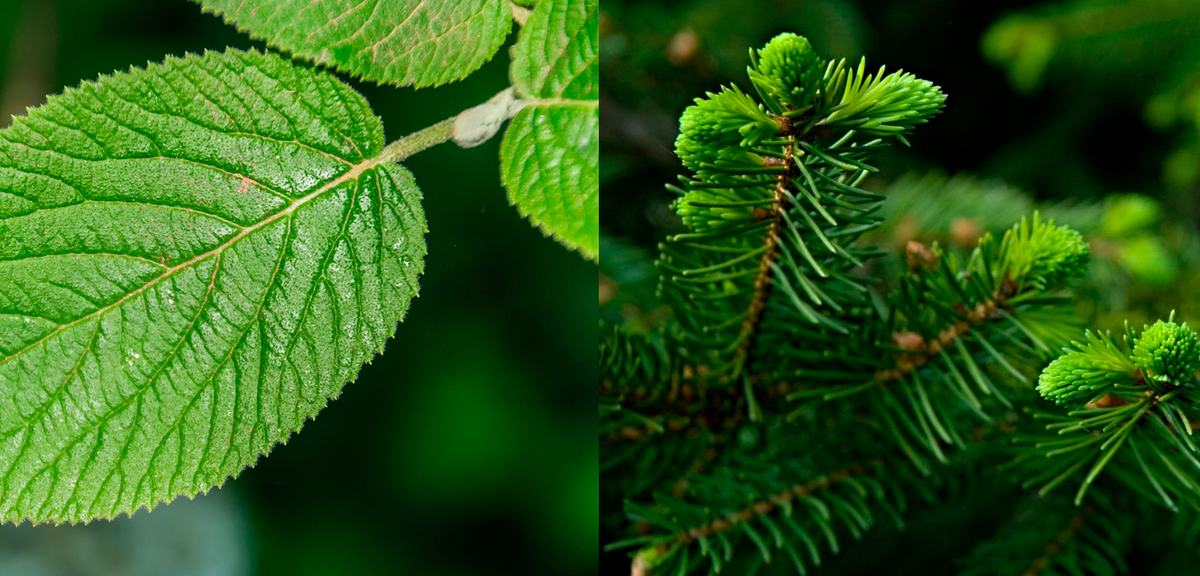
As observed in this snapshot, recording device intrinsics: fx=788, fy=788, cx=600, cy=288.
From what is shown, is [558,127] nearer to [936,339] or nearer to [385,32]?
[385,32]

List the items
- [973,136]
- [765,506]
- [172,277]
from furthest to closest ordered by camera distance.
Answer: [973,136] → [765,506] → [172,277]

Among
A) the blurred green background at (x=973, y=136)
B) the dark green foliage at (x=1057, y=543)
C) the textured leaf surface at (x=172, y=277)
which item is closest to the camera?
the textured leaf surface at (x=172, y=277)

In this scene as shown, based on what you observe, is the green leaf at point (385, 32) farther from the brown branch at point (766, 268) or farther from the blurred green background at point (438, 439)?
the brown branch at point (766, 268)

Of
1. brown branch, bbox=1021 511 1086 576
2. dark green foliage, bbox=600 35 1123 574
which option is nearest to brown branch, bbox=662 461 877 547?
dark green foliage, bbox=600 35 1123 574

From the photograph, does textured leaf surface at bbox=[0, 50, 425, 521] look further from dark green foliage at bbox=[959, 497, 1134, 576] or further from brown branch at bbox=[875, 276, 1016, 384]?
dark green foliage at bbox=[959, 497, 1134, 576]

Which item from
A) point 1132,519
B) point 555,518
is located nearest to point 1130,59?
point 1132,519

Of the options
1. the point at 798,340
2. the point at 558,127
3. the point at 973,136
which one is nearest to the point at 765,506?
the point at 798,340

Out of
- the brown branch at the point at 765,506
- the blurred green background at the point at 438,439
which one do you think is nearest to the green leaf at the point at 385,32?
the blurred green background at the point at 438,439

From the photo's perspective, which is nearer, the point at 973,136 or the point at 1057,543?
the point at 1057,543
